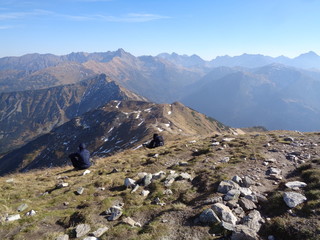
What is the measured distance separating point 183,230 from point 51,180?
12.8 metres

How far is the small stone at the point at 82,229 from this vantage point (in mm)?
8805

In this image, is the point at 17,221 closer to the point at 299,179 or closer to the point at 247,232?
the point at 247,232

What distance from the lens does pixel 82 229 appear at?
9.07 meters

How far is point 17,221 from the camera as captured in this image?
9977 millimetres

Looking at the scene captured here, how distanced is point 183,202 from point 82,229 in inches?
185

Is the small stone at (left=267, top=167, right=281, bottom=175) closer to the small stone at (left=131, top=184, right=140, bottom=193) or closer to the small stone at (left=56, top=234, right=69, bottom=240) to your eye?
the small stone at (left=131, top=184, right=140, bottom=193)

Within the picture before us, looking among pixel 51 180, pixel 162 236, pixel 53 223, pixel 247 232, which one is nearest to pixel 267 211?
pixel 247 232

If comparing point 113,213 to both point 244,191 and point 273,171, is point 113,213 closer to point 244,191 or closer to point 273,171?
point 244,191

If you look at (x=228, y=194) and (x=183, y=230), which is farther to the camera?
(x=228, y=194)

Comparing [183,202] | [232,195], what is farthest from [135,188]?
[232,195]

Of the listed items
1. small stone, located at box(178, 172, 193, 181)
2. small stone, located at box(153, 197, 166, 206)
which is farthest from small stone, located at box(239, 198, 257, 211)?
small stone, located at box(178, 172, 193, 181)

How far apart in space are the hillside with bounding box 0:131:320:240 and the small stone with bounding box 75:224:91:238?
0.13ft

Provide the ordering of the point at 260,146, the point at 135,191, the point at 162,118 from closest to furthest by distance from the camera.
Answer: the point at 135,191
the point at 260,146
the point at 162,118

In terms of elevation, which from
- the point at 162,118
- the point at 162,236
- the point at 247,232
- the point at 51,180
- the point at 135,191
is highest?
the point at 247,232
